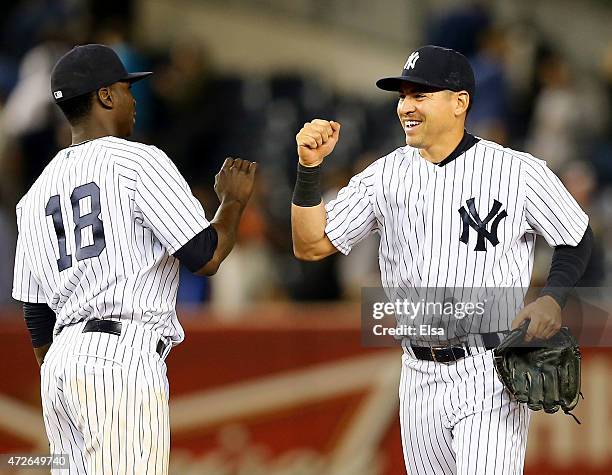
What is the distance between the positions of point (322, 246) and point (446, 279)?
521mm

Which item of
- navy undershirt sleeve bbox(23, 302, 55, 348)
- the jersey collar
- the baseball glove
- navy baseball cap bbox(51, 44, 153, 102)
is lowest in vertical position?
the baseball glove

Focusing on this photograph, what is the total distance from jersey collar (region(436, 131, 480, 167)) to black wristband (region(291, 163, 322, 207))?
48cm

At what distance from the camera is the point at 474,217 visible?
479cm

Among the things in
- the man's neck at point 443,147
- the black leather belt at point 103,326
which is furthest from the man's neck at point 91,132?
the man's neck at point 443,147

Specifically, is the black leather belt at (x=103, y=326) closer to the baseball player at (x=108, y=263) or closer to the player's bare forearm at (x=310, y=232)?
the baseball player at (x=108, y=263)

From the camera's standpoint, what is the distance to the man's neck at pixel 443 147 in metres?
4.88

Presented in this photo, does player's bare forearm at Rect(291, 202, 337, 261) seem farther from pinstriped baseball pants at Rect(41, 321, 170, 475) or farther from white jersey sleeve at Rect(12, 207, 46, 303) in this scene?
white jersey sleeve at Rect(12, 207, 46, 303)

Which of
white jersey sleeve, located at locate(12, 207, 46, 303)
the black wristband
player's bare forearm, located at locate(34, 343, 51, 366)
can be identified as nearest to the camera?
the black wristband

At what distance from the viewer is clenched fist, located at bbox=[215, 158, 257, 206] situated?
4.86 metres

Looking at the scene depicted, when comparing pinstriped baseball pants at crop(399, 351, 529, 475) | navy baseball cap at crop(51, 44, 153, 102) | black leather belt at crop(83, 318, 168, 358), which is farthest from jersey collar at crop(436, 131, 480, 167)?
black leather belt at crop(83, 318, 168, 358)

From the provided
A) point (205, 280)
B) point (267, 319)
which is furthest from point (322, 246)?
point (205, 280)

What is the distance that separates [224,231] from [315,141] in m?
0.49

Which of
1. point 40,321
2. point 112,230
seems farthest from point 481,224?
point 40,321

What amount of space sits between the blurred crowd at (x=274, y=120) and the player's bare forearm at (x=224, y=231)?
3.79 m
